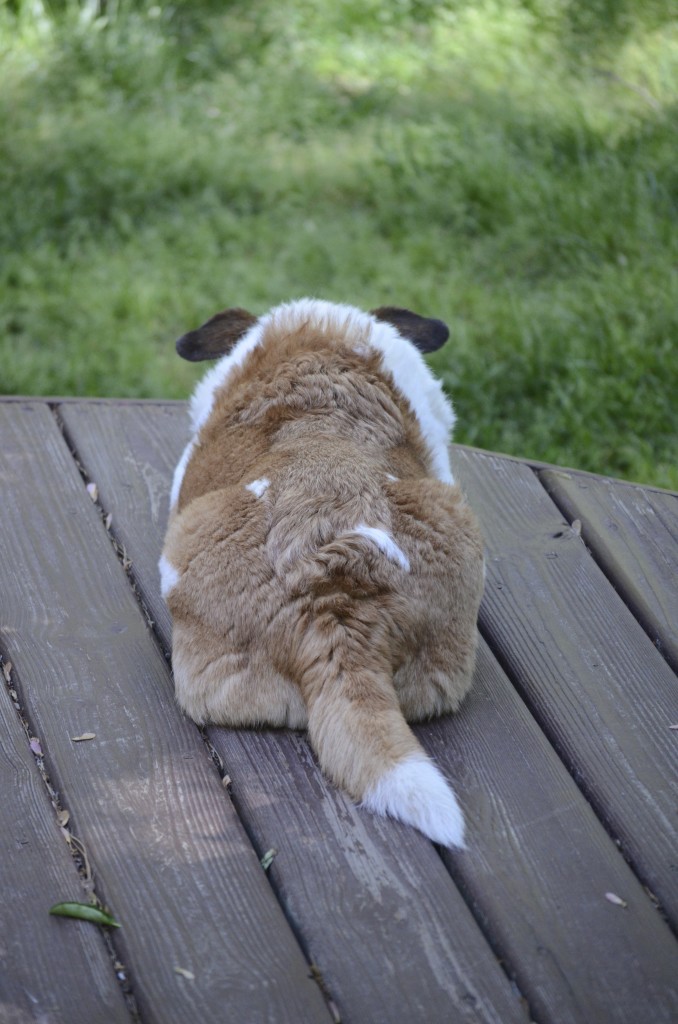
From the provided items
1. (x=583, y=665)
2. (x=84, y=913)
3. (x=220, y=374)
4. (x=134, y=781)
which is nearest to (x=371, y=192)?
(x=220, y=374)

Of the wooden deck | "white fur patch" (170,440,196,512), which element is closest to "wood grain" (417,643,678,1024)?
the wooden deck

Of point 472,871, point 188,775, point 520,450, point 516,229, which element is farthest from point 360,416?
point 516,229

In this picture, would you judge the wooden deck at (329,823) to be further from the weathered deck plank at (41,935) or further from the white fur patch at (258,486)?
the white fur patch at (258,486)

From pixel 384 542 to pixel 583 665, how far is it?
0.59 m

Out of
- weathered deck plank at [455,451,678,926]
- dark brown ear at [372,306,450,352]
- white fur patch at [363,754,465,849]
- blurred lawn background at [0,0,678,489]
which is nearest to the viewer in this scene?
white fur patch at [363,754,465,849]

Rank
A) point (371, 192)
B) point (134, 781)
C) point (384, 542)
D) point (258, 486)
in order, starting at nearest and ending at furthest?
point (134, 781) → point (384, 542) → point (258, 486) → point (371, 192)

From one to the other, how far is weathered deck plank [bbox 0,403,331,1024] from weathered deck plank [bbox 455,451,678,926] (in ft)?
2.34

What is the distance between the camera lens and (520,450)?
164 inches

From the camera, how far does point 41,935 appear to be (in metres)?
1.85

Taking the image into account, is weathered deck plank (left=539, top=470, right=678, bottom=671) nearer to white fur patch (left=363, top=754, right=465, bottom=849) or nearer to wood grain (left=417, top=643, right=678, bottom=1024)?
wood grain (left=417, top=643, right=678, bottom=1024)

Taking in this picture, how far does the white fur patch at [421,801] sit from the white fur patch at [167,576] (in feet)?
2.18

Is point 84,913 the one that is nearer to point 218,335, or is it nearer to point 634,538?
point 218,335

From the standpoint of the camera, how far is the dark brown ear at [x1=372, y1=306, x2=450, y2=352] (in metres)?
2.94

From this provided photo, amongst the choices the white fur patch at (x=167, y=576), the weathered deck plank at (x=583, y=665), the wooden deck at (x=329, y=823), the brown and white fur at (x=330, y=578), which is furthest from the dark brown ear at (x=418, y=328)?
the white fur patch at (x=167, y=576)
